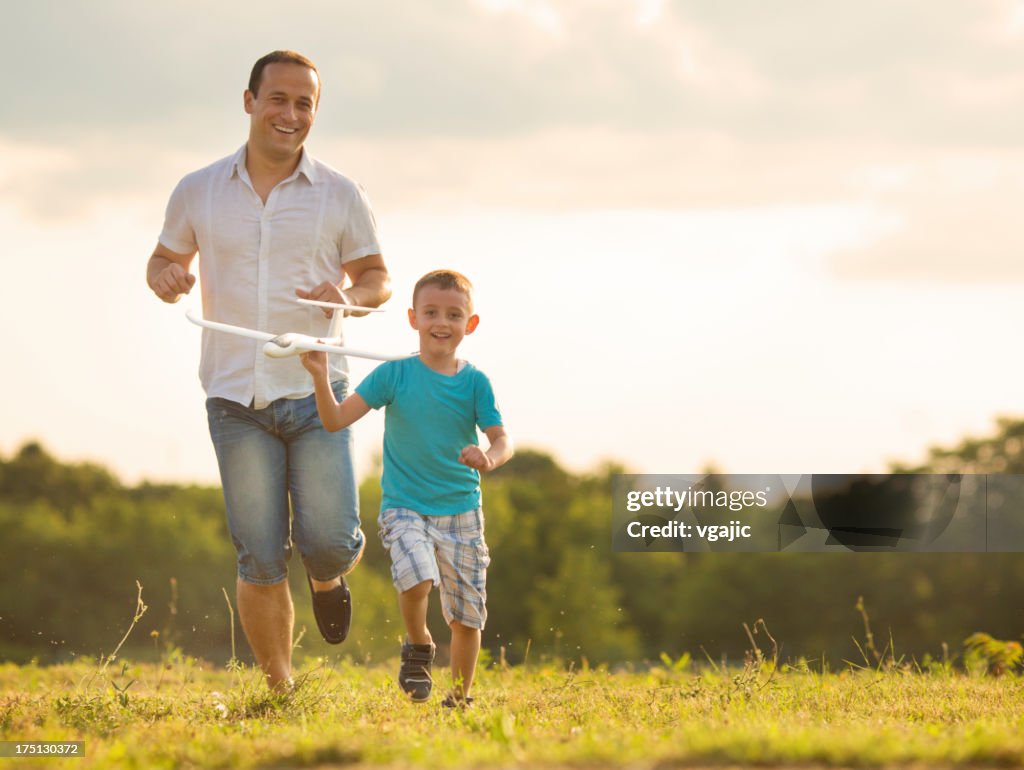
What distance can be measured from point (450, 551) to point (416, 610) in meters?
0.28

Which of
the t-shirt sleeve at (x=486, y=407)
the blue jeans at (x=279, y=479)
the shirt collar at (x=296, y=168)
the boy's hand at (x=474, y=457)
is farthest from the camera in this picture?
the shirt collar at (x=296, y=168)

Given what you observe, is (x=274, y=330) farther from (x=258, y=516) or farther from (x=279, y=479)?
(x=258, y=516)

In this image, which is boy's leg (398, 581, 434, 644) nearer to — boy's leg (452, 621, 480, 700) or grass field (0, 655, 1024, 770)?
boy's leg (452, 621, 480, 700)

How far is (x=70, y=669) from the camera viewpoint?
8680 millimetres

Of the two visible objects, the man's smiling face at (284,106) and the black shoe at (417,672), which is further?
the man's smiling face at (284,106)

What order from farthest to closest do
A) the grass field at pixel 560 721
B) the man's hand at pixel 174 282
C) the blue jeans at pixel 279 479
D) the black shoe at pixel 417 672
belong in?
the blue jeans at pixel 279 479 < the man's hand at pixel 174 282 < the black shoe at pixel 417 672 < the grass field at pixel 560 721

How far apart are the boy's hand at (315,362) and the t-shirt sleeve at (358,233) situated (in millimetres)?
853

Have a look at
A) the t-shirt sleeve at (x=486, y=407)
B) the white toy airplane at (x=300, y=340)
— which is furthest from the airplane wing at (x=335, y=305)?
the t-shirt sleeve at (x=486, y=407)

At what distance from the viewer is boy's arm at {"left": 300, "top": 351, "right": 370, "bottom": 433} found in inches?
220

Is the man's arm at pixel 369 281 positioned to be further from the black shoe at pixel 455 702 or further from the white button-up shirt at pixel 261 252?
the black shoe at pixel 455 702

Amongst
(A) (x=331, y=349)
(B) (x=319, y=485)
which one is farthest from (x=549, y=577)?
(A) (x=331, y=349)

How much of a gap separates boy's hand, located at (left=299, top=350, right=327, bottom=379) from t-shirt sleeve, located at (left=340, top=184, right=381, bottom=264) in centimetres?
85

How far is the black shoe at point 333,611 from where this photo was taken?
6.44 meters

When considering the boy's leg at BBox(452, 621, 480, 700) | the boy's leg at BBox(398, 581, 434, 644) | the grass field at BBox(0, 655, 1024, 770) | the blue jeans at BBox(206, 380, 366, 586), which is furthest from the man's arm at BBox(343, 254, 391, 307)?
the grass field at BBox(0, 655, 1024, 770)
